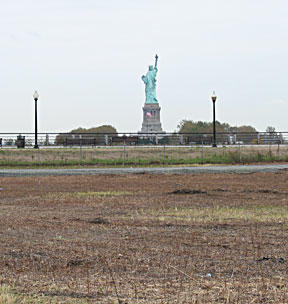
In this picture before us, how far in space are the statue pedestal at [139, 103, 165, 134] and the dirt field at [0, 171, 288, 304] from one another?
59.4 m

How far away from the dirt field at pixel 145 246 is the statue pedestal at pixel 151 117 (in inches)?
2339

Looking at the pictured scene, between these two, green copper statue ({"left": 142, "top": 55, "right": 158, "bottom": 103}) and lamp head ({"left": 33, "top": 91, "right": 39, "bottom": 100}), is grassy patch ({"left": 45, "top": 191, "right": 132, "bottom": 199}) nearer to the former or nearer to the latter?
lamp head ({"left": 33, "top": 91, "right": 39, "bottom": 100})

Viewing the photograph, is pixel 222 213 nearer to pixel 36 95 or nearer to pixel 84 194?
pixel 84 194

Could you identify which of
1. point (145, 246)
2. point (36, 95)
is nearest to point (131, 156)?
point (36, 95)

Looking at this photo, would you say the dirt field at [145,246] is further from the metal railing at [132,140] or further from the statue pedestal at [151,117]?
the statue pedestal at [151,117]

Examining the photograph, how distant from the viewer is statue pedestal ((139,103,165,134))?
78.2 m

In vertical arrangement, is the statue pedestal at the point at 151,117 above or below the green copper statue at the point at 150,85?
below

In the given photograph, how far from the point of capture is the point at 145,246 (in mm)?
9359

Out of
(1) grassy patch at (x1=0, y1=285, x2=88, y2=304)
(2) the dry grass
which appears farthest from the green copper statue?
(1) grassy patch at (x1=0, y1=285, x2=88, y2=304)

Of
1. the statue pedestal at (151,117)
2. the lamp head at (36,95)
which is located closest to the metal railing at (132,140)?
the lamp head at (36,95)

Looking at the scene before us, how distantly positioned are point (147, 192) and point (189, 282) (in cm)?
1201

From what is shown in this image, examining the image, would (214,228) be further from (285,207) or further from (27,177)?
(27,177)

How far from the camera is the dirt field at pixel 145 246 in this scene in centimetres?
653

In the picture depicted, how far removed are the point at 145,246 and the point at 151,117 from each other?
2793 inches
